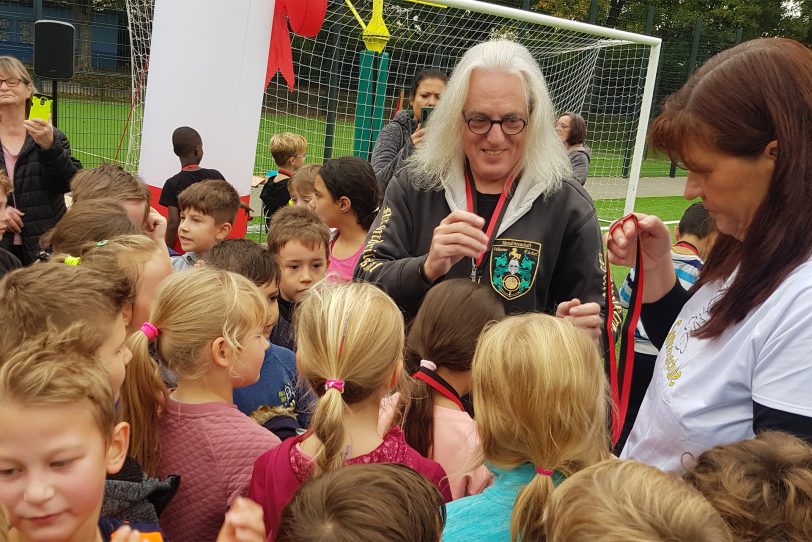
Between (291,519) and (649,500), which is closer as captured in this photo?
(649,500)

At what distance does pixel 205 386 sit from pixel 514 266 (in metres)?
1.04

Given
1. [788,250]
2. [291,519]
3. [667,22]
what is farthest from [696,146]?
[667,22]

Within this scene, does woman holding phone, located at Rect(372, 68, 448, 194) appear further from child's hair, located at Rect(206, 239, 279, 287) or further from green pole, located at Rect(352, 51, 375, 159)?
child's hair, located at Rect(206, 239, 279, 287)

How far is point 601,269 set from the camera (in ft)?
8.16

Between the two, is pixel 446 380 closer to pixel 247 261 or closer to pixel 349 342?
pixel 349 342

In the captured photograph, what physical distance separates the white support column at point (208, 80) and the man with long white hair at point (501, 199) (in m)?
3.38

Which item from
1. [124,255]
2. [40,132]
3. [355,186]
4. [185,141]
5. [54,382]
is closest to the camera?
[54,382]

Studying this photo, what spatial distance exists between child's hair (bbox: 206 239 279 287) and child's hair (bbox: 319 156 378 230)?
980 mm

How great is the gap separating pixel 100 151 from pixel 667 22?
2185cm

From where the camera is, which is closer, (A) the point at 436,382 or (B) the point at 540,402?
(B) the point at 540,402

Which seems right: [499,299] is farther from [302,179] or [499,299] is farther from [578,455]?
[302,179]

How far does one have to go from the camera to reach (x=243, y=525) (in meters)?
1.39

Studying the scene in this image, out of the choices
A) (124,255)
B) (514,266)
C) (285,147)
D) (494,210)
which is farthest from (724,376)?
(285,147)

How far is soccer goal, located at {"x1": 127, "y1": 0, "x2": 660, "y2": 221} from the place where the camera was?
23.4 ft
